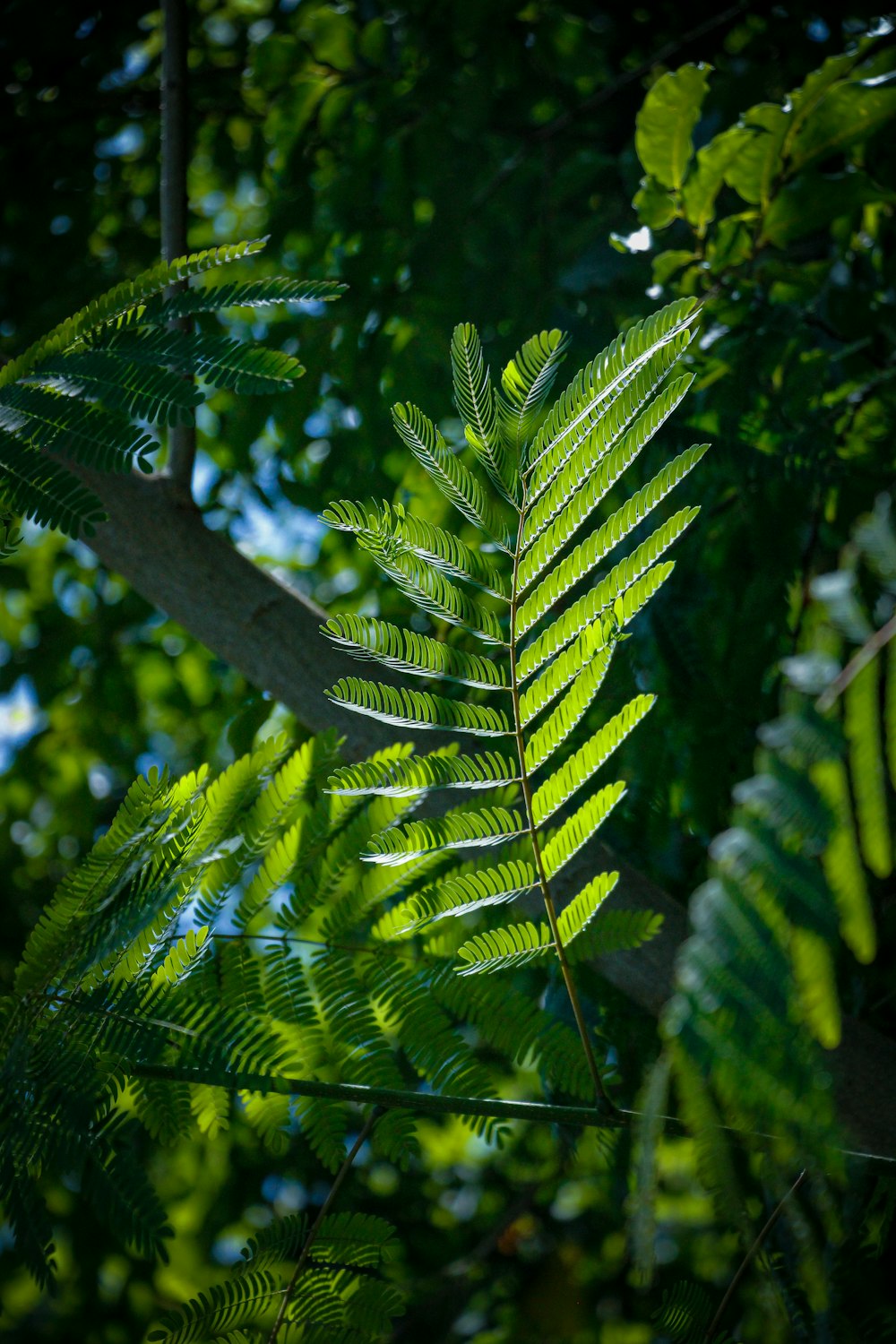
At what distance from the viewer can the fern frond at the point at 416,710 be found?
628mm

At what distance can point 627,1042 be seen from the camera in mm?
1087

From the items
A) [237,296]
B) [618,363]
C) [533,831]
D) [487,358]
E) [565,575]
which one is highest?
[237,296]

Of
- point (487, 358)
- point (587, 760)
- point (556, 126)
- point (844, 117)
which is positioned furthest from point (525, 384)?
point (556, 126)

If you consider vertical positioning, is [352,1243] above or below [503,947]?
below

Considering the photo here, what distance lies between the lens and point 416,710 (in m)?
0.64

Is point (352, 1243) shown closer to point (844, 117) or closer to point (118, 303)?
Result: point (118, 303)

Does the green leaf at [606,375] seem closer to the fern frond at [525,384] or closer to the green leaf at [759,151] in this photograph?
the fern frond at [525,384]

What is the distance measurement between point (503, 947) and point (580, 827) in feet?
0.33

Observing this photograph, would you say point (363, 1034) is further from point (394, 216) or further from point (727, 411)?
point (394, 216)

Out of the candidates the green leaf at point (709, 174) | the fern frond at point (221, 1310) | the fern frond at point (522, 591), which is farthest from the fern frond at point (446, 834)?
the green leaf at point (709, 174)

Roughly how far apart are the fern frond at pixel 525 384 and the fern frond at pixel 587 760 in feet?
0.59

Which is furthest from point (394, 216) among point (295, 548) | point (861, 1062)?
point (861, 1062)

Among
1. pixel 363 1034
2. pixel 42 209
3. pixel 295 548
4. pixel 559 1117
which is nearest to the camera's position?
pixel 559 1117

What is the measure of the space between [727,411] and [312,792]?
2.07ft
